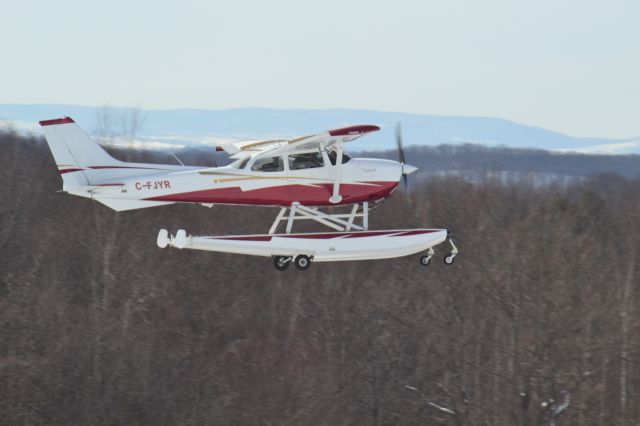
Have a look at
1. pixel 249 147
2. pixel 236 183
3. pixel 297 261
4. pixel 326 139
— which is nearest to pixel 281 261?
pixel 297 261

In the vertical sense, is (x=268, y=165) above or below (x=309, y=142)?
below

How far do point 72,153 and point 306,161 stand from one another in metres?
4.65

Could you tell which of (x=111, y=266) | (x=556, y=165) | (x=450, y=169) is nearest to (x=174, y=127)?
(x=556, y=165)

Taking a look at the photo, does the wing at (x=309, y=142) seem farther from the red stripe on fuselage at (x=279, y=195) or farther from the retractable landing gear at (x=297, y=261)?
the retractable landing gear at (x=297, y=261)

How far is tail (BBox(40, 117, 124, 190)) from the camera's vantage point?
2305 cm

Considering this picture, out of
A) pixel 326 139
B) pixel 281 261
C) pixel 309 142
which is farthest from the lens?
pixel 281 261

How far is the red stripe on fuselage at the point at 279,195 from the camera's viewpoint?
2288cm

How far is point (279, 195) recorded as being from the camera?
23.0 m

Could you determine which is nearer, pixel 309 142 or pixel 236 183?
pixel 309 142

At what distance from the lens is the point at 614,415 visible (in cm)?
4047

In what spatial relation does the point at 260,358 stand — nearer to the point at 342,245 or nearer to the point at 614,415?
the point at 614,415

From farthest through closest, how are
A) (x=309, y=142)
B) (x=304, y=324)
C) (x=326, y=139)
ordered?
(x=304, y=324) < (x=309, y=142) < (x=326, y=139)

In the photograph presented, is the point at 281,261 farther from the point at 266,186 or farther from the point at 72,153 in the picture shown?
the point at 72,153

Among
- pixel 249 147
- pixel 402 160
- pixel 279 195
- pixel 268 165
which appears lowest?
pixel 279 195
